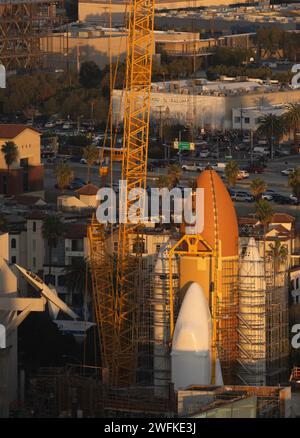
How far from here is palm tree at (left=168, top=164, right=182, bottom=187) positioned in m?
58.9

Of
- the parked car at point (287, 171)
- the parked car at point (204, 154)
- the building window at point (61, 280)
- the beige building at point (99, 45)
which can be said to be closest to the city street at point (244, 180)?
the parked car at point (287, 171)

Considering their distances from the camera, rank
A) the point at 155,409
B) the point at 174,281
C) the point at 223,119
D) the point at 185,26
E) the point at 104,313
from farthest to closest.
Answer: the point at 185,26 → the point at 223,119 → the point at 104,313 → the point at 174,281 → the point at 155,409

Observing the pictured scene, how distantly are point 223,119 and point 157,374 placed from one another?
34463 mm

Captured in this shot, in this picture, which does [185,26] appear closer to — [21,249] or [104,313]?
[21,249]

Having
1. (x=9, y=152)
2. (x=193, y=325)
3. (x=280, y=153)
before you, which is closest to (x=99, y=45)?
(x=280, y=153)

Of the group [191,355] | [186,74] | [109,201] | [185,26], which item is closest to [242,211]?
[109,201]

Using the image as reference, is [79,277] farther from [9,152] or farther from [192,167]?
[192,167]

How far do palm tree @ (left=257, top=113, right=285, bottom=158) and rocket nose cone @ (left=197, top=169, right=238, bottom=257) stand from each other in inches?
1185

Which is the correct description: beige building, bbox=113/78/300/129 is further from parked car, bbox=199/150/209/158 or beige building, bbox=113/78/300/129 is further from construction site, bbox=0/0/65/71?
construction site, bbox=0/0/65/71

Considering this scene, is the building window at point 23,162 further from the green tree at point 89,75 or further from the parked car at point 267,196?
the green tree at point 89,75

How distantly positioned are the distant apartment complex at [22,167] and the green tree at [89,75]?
19829 mm

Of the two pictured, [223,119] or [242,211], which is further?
[223,119]

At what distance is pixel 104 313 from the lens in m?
42.2

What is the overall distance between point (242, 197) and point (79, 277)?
36.7ft
